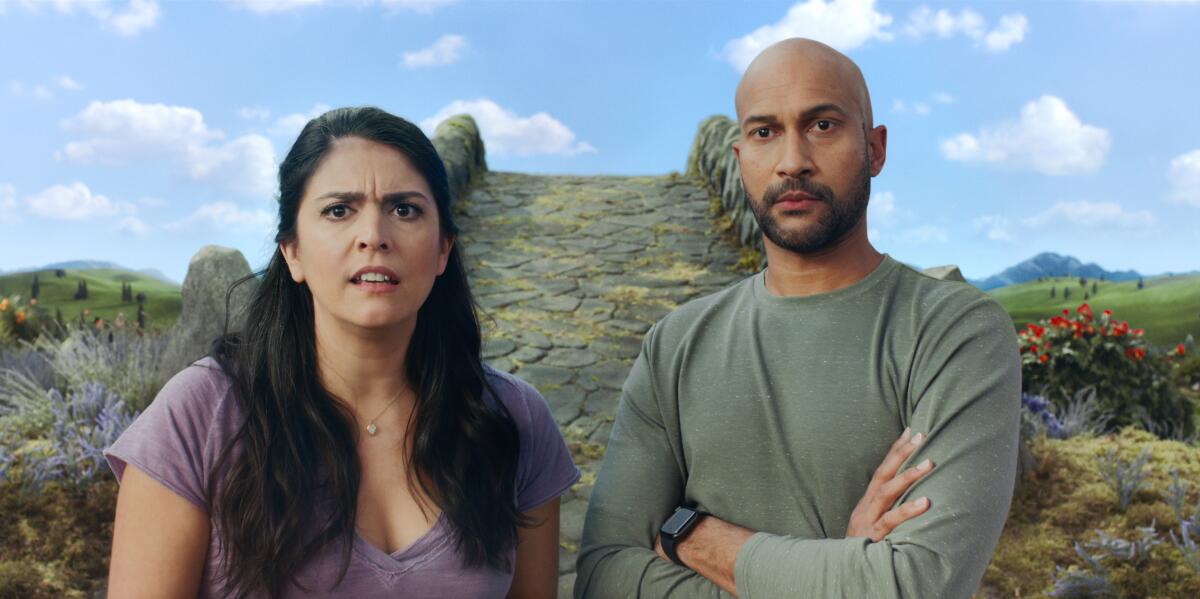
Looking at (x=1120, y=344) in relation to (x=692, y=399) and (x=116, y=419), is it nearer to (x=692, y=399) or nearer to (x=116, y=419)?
(x=692, y=399)

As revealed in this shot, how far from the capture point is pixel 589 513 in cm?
238

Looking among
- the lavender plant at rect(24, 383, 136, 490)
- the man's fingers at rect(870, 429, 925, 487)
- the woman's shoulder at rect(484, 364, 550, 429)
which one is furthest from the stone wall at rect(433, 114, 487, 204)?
the man's fingers at rect(870, 429, 925, 487)

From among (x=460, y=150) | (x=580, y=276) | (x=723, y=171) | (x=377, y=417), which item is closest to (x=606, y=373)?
(x=580, y=276)

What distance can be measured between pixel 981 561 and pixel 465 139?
38.9ft

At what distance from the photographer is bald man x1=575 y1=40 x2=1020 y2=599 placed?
1997mm

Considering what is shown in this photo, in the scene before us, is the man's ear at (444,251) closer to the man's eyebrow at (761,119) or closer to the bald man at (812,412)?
the bald man at (812,412)

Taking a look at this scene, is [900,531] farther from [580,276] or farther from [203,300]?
[580,276]

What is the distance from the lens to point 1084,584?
13.7 ft

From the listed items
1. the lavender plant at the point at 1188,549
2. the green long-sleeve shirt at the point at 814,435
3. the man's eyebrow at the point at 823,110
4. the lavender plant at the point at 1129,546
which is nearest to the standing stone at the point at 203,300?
the green long-sleeve shirt at the point at 814,435

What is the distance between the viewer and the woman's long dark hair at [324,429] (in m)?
2.11

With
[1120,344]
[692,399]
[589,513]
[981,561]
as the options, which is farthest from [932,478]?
[1120,344]

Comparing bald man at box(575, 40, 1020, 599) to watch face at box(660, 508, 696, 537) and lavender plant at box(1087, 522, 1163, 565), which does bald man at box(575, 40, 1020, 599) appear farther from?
lavender plant at box(1087, 522, 1163, 565)

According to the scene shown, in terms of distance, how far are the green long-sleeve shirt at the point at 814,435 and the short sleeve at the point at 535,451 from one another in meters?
0.16

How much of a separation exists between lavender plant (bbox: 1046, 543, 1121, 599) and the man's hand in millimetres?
2716
